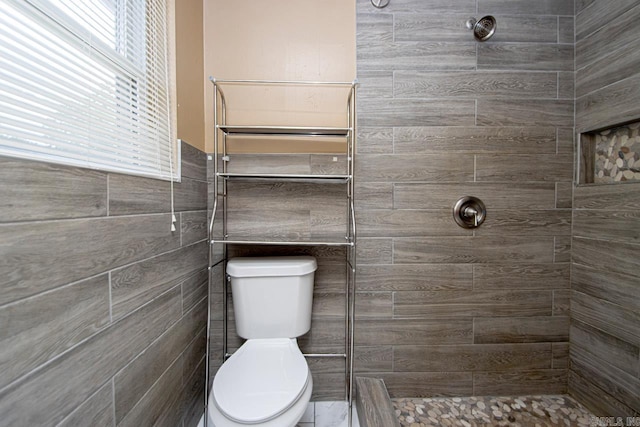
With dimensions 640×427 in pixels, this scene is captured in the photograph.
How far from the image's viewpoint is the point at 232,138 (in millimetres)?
1470

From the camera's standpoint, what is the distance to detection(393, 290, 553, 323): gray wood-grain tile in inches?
58.6

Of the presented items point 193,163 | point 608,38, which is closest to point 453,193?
point 608,38

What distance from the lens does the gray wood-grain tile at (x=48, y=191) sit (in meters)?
0.53

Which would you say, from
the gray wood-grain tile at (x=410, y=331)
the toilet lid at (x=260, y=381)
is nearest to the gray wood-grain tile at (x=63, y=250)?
the toilet lid at (x=260, y=381)

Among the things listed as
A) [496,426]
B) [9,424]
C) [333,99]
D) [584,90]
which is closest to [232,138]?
[333,99]

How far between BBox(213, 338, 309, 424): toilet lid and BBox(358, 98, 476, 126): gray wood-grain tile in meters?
1.22

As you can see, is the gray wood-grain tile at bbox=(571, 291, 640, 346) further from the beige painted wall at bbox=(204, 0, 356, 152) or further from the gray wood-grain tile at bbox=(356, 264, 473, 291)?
the beige painted wall at bbox=(204, 0, 356, 152)

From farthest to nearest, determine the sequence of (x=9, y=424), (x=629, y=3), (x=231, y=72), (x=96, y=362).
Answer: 1. (x=231, y=72)
2. (x=629, y=3)
3. (x=96, y=362)
4. (x=9, y=424)

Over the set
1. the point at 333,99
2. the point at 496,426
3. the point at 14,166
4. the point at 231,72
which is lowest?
the point at 496,426

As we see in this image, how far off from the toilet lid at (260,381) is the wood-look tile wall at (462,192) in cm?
48

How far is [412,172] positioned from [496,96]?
0.61m

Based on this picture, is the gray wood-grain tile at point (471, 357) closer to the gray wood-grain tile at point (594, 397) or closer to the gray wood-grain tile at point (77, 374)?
the gray wood-grain tile at point (594, 397)

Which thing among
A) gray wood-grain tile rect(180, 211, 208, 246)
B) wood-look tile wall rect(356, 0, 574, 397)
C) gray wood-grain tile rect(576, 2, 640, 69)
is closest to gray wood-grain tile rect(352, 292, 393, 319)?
wood-look tile wall rect(356, 0, 574, 397)

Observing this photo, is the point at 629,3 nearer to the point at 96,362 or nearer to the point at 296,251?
the point at 296,251
